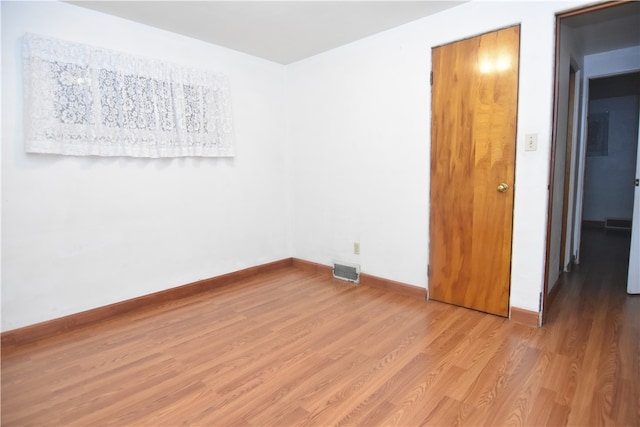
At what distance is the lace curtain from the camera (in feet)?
7.54

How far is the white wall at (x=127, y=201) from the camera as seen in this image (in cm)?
227

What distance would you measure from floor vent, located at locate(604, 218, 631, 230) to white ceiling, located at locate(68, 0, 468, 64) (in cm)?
570

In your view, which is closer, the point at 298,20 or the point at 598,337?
the point at 598,337

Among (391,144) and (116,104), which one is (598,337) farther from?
(116,104)

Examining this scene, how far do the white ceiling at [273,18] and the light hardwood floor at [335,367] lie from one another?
2.31 metres

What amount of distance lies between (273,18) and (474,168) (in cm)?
195

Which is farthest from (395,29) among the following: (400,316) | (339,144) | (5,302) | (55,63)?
(5,302)

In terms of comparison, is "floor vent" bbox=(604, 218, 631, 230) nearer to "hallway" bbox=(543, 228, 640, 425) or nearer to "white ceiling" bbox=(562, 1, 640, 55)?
"hallway" bbox=(543, 228, 640, 425)

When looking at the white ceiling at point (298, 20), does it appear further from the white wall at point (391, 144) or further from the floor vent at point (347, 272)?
the floor vent at point (347, 272)

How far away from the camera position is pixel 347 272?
3539 millimetres

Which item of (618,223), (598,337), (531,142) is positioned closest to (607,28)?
(531,142)

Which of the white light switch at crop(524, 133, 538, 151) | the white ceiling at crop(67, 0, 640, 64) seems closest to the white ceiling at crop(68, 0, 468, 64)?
the white ceiling at crop(67, 0, 640, 64)

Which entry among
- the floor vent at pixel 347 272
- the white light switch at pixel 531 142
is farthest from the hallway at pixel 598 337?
the floor vent at pixel 347 272

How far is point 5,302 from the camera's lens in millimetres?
2250
